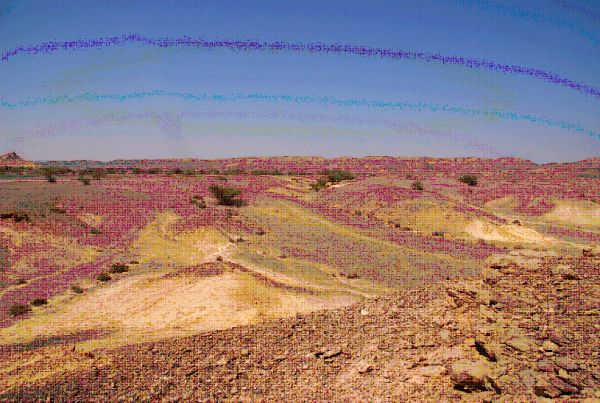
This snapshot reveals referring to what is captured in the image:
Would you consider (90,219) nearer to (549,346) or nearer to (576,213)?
(549,346)

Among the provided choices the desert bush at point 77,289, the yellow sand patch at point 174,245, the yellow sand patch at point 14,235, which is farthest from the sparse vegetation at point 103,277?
the yellow sand patch at point 14,235

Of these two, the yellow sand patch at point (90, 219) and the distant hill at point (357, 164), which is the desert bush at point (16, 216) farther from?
the distant hill at point (357, 164)

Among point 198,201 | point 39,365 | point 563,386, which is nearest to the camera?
point 563,386

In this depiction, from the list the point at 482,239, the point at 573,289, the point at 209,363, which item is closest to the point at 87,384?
the point at 209,363

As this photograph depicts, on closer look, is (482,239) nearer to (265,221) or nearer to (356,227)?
(356,227)

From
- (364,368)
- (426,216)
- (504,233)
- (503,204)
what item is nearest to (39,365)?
(364,368)
